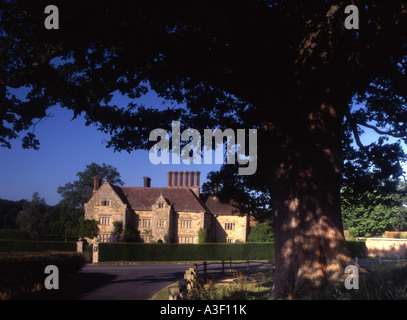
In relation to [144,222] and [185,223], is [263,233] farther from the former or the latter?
[144,222]

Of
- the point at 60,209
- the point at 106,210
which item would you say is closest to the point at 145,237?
the point at 106,210

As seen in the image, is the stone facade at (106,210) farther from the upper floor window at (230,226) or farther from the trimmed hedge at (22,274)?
the trimmed hedge at (22,274)

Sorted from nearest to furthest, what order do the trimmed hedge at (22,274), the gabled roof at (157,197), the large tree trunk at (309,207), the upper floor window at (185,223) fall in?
1. the large tree trunk at (309,207)
2. the trimmed hedge at (22,274)
3. the upper floor window at (185,223)
4. the gabled roof at (157,197)

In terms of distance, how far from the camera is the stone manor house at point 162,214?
56.0 metres

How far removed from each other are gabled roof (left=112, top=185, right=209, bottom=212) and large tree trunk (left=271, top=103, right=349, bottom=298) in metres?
49.0

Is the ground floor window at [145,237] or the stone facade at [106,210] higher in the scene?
the stone facade at [106,210]

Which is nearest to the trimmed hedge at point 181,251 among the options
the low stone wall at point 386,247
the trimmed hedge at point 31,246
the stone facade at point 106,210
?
the trimmed hedge at point 31,246

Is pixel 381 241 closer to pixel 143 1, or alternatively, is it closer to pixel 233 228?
pixel 233 228

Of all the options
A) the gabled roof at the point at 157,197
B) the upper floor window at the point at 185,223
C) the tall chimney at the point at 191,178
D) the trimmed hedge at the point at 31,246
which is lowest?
the trimmed hedge at the point at 31,246

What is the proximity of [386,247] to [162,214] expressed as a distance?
32.4m

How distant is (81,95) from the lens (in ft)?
37.4

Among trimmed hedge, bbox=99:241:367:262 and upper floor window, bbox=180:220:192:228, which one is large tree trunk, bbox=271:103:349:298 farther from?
upper floor window, bbox=180:220:192:228

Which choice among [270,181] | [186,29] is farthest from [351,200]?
[186,29]
